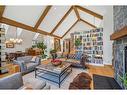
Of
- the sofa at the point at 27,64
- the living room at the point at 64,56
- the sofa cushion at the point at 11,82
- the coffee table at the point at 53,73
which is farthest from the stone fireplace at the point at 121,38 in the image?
the sofa at the point at 27,64

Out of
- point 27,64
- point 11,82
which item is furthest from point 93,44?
point 11,82

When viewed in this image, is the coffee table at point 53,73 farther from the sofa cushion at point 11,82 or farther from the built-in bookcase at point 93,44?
the built-in bookcase at point 93,44

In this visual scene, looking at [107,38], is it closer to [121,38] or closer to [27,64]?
[121,38]

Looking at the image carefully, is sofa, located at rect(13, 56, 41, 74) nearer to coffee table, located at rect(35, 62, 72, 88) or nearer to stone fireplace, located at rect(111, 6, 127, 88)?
coffee table, located at rect(35, 62, 72, 88)

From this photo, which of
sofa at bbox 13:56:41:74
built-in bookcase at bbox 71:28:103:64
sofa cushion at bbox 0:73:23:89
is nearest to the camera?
sofa cushion at bbox 0:73:23:89

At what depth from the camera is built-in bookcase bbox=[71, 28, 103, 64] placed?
6.71 m

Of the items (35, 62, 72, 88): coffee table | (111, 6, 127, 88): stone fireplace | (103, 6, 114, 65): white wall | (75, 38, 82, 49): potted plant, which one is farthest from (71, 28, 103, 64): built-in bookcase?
(35, 62, 72, 88): coffee table

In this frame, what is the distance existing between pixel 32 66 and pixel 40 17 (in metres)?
3.23

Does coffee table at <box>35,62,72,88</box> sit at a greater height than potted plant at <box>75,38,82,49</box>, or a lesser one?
lesser

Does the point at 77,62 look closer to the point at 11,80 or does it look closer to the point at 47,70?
the point at 47,70

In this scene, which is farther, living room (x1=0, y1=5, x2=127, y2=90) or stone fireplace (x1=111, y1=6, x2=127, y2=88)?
living room (x1=0, y1=5, x2=127, y2=90)

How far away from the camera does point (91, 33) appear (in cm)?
711

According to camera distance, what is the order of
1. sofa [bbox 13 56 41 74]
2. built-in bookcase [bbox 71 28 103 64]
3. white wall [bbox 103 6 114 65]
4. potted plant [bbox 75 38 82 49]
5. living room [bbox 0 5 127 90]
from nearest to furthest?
living room [bbox 0 5 127 90]
sofa [bbox 13 56 41 74]
white wall [bbox 103 6 114 65]
built-in bookcase [bbox 71 28 103 64]
potted plant [bbox 75 38 82 49]

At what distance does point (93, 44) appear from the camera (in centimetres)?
704
